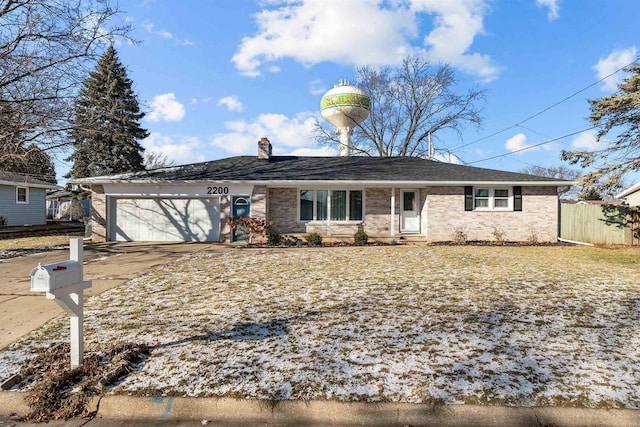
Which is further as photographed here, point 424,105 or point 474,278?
point 424,105

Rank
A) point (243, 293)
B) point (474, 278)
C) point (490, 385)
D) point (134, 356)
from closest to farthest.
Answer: point (490, 385), point (134, 356), point (243, 293), point (474, 278)

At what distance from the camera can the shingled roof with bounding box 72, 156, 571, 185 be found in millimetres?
14422

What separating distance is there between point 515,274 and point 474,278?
1154 millimetres

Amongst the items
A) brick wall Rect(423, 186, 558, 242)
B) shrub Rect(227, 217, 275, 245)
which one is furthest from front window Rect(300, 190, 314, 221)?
brick wall Rect(423, 186, 558, 242)

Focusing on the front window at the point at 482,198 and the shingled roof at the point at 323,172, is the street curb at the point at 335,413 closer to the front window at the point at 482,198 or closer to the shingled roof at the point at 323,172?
the shingled roof at the point at 323,172

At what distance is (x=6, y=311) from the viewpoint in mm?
5426

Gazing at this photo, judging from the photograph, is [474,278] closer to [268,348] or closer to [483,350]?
[483,350]

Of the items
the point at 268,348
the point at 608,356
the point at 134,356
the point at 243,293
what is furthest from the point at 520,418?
the point at 243,293

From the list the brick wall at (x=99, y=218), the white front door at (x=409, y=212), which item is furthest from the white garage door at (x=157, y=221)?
the white front door at (x=409, y=212)

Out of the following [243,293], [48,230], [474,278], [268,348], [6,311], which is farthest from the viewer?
[48,230]

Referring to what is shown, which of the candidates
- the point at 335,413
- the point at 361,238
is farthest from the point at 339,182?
the point at 335,413

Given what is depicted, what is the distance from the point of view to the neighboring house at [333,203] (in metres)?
14.4

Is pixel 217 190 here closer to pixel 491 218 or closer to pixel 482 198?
pixel 482 198

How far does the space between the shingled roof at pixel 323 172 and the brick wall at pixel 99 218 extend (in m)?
0.74
